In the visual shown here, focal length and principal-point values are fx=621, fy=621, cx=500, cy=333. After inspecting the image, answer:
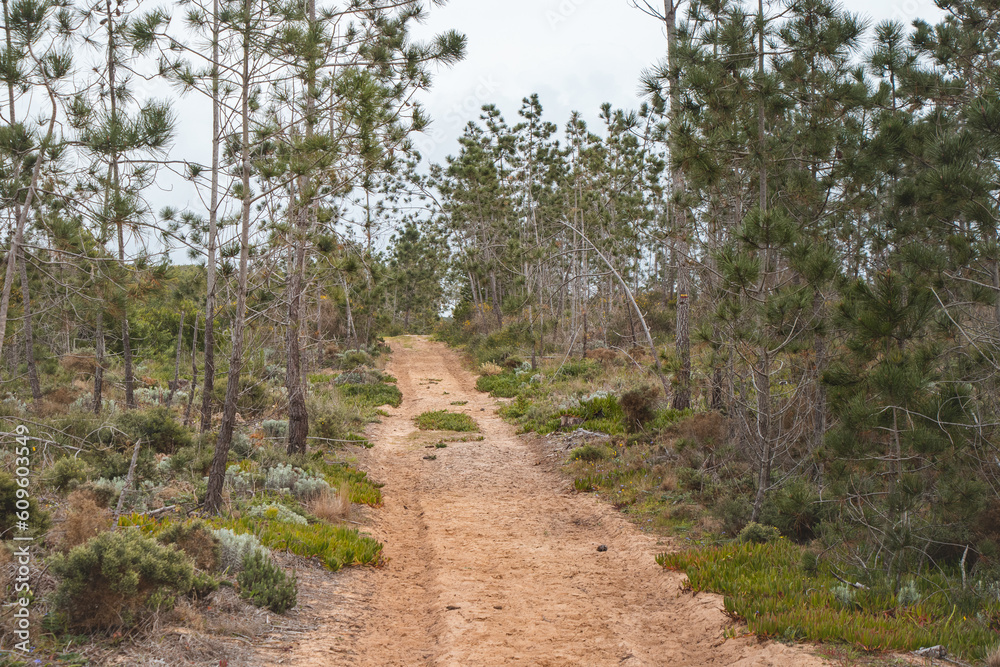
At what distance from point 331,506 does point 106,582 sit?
367 cm

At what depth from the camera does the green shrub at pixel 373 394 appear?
1620 cm

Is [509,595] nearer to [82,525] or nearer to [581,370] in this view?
[82,525]

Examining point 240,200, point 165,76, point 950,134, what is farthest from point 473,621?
point 165,76

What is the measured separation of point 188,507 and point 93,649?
305 centimetres

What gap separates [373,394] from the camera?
17062mm

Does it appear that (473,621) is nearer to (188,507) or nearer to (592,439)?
(188,507)

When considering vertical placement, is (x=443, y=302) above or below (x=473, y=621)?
above

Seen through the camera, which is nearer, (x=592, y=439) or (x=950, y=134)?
(x=950, y=134)

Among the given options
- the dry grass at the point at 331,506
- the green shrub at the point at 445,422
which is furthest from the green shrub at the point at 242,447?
the green shrub at the point at 445,422

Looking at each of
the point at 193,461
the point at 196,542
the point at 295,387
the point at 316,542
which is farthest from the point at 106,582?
the point at 295,387

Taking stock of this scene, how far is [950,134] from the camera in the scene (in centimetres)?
542

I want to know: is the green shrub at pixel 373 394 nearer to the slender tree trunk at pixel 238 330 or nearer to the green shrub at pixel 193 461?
the green shrub at pixel 193 461

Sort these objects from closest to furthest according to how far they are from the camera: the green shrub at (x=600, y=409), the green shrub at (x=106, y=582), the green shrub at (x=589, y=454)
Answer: the green shrub at (x=106, y=582) < the green shrub at (x=589, y=454) < the green shrub at (x=600, y=409)

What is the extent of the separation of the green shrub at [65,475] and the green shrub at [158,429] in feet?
7.15
